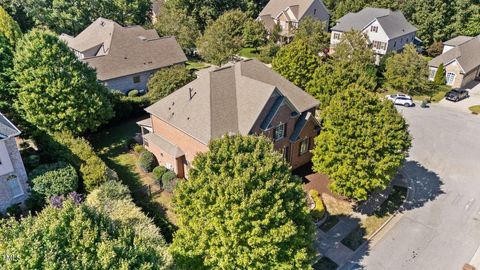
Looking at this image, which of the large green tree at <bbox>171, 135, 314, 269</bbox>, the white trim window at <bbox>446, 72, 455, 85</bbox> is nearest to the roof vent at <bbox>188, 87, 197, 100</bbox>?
the large green tree at <bbox>171, 135, 314, 269</bbox>

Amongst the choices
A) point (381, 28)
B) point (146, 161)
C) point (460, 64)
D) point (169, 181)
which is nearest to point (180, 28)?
point (381, 28)

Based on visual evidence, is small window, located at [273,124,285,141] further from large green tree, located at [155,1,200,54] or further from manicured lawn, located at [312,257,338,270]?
large green tree, located at [155,1,200,54]

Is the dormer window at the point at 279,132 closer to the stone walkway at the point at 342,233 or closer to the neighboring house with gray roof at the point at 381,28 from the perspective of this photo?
the stone walkway at the point at 342,233

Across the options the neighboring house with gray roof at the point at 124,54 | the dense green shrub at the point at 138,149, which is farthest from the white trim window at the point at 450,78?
the dense green shrub at the point at 138,149

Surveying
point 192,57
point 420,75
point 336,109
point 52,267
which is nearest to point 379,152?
point 336,109

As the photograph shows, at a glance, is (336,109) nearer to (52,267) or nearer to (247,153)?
(247,153)
